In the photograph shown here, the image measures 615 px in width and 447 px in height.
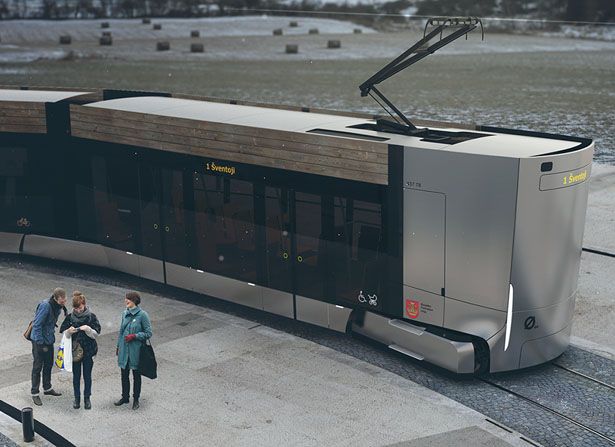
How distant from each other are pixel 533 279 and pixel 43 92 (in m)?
12.0

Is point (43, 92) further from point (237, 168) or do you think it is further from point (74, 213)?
point (237, 168)

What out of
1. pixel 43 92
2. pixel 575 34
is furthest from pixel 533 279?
pixel 575 34

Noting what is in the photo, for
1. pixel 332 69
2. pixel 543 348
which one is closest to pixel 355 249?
pixel 543 348

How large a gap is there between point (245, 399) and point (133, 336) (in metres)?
1.76

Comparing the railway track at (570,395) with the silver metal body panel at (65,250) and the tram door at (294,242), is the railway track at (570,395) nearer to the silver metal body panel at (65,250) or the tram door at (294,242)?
the tram door at (294,242)

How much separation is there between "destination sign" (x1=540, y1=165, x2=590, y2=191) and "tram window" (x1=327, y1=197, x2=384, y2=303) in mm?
2375

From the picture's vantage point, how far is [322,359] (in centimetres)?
1381

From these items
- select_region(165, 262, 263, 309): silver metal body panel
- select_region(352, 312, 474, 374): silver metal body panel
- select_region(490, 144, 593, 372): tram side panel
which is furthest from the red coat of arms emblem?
select_region(165, 262, 263, 309): silver metal body panel

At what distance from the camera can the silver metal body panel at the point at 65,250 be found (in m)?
18.1

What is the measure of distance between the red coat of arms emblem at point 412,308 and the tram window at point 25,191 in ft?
27.3

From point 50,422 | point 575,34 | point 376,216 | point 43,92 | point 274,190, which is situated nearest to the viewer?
point 50,422

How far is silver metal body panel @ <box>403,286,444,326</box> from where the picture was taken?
13148mm

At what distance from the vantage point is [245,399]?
12414 millimetres

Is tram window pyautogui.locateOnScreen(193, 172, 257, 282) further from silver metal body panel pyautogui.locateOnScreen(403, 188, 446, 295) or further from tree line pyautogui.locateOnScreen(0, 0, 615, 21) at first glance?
tree line pyautogui.locateOnScreen(0, 0, 615, 21)
